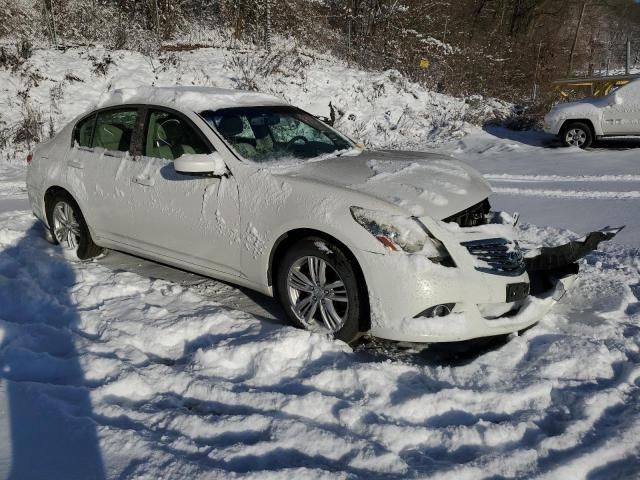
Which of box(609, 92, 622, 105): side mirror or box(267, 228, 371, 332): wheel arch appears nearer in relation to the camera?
box(267, 228, 371, 332): wheel arch

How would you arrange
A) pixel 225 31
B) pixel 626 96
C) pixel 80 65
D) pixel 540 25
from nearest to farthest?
pixel 626 96
pixel 80 65
pixel 225 31
pixel 540 25

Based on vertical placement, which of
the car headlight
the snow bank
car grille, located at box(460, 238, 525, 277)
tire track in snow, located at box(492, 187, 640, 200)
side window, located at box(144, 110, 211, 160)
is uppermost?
side window, located at box(144, 110, 211, 160)

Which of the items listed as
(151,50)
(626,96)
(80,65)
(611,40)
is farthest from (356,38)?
(611,40)

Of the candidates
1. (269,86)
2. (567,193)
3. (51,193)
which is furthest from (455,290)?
(269,86)

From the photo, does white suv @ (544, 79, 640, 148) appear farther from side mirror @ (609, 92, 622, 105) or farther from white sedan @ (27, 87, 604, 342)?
white sedan @ (27, 87, 604, 342)

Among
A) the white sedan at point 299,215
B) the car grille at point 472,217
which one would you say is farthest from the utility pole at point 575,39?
the car grille at point 472,217

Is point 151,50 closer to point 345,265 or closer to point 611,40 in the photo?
point 345,265

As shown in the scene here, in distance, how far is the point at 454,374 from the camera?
3428 millimetres

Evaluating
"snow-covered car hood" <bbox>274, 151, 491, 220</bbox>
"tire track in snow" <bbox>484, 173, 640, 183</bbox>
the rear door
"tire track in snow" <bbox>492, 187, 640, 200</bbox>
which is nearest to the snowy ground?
"snow-covered car hood" <bbox>274, 151, 491, 220</bbox>

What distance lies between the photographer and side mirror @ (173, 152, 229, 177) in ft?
13.3

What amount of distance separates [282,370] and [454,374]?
1.01 m

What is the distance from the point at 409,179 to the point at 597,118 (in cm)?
915

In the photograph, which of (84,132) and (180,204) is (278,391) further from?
(84,132)

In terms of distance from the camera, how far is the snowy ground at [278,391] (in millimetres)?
2629
